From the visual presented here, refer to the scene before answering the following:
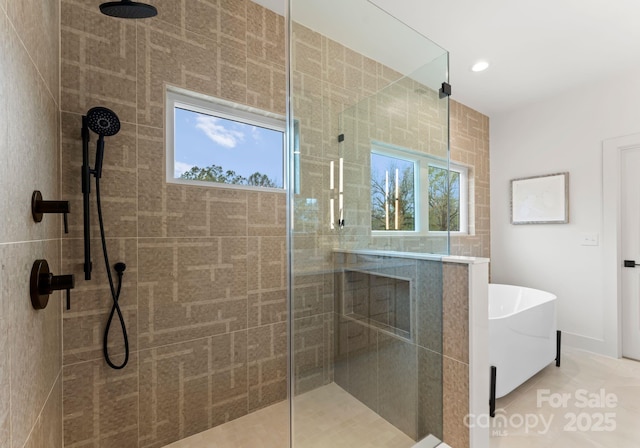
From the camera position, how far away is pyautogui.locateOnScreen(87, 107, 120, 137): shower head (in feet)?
4.57

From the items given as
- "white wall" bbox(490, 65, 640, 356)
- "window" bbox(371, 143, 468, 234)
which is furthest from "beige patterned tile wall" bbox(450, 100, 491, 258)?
"window" bbox(371, 143, 468, 234)

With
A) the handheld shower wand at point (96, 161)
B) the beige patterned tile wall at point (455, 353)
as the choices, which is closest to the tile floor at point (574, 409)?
the beige patterned tile wall at point (455, 353)

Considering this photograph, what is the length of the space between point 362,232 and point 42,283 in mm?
1312

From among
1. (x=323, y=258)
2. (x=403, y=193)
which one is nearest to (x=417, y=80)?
(x=403, y=193)

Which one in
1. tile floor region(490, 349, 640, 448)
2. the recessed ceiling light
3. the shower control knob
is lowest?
tile floor region(490, 349, 640, 448)

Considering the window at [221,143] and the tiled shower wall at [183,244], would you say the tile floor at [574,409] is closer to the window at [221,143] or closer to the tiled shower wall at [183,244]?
the tiled shower wall at [183,244]

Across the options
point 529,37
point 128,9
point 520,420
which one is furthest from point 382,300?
point 529,37

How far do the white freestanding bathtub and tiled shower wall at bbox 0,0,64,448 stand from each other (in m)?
2.26

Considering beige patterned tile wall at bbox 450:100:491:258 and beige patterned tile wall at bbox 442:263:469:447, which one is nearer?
beige patterned tile wall at bbox 442:263:469:447

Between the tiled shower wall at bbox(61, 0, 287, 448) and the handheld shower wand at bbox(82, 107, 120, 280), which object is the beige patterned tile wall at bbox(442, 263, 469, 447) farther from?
the handheld shower wand at bbox(82, 107, 120, 280)

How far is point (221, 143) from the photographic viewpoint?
201cm

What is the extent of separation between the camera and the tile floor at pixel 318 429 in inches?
55.9

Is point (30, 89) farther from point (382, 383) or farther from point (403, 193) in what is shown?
point (382, 383)

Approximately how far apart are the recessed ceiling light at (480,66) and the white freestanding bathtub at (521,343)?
2.15 m
